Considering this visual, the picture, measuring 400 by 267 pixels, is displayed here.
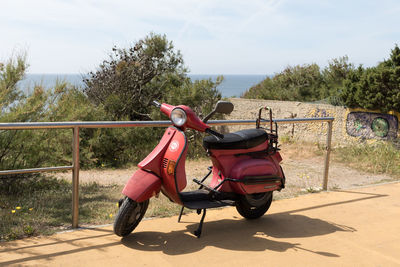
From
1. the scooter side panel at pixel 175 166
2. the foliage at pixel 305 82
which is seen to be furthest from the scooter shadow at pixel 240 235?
the foliage at pixel 305 82

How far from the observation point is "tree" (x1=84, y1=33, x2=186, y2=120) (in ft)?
42.1

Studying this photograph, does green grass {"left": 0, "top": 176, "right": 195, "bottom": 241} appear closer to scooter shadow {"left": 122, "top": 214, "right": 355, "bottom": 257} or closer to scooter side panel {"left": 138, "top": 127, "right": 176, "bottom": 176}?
scooter shadow {"left": 122, "top": 214, "right": 355, "bottom": 257}

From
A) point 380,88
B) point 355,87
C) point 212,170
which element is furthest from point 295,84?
point 212,170

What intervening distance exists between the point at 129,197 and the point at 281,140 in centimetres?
989

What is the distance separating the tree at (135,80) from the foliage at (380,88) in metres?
5.44

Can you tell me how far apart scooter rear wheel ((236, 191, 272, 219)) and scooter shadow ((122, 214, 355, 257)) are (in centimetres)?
9

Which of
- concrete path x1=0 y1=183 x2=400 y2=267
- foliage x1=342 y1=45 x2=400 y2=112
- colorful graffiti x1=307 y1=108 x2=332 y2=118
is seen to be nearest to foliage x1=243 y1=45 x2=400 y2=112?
foliage x1=342 y1=45 x2=400 y2=112

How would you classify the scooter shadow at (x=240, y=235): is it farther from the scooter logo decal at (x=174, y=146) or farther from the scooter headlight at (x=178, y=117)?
the scooter headlight at (x=178, y=117)

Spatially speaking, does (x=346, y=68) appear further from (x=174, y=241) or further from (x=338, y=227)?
(x=174, y=241)

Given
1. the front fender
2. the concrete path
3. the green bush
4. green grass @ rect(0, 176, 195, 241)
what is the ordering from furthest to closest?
the green bush
green grass @ rect(0, 176, 195, 241)
the front fender
the concrete path

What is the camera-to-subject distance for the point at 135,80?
13508 millimetres

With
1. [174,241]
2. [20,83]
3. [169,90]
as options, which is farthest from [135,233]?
[169,90]

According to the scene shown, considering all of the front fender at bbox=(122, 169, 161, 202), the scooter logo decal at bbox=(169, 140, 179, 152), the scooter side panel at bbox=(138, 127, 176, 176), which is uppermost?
the scooter logo decal at bbox=(169, 140, 179, 152)

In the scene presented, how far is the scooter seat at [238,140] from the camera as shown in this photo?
4.20 m
